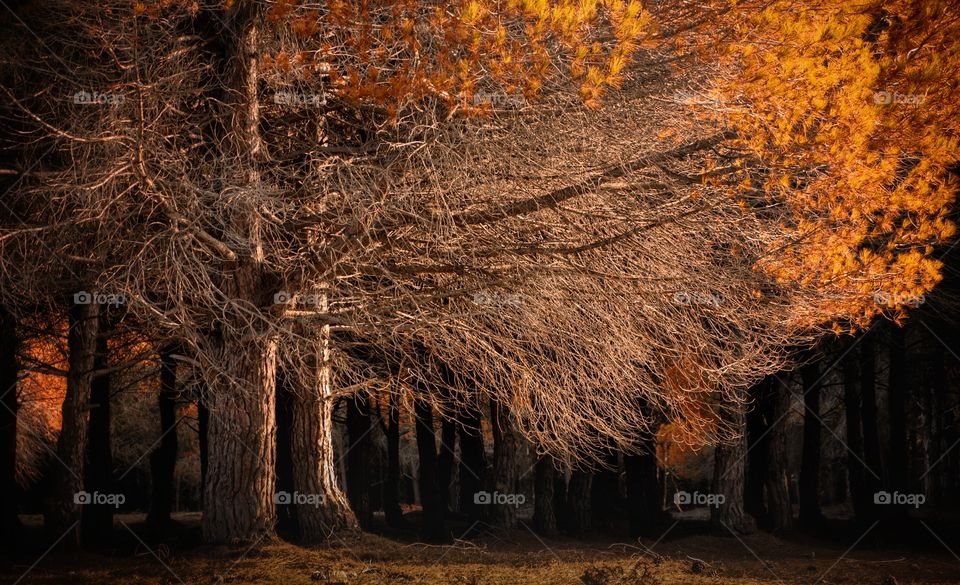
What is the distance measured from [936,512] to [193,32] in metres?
17.8

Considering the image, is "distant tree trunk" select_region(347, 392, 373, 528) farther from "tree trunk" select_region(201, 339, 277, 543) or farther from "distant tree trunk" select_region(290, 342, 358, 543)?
"tree trunk" select_region(201, 339, 277, 543)

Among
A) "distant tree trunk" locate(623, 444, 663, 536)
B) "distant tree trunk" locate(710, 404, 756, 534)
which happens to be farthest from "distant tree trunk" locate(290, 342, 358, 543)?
"distant tree trunk" locate(623, 444, 663, 536)

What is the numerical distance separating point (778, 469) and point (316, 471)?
→ 9806 mm

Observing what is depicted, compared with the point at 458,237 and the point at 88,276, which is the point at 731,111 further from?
the point at 88,276

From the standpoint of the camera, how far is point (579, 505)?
19.1 metres

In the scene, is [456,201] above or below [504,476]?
above

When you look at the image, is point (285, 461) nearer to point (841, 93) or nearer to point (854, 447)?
Result: point (854, 447)

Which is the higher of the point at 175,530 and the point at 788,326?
the point at 788,326

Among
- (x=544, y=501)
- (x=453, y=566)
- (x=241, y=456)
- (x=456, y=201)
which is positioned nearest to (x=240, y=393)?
(x=241, y=456)

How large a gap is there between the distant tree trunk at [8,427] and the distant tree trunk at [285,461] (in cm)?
447

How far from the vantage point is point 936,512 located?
18.4 metres

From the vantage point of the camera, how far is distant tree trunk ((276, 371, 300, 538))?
16383mm

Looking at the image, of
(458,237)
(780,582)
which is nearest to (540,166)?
(458,237)

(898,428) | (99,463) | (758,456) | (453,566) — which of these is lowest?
(453,566)
